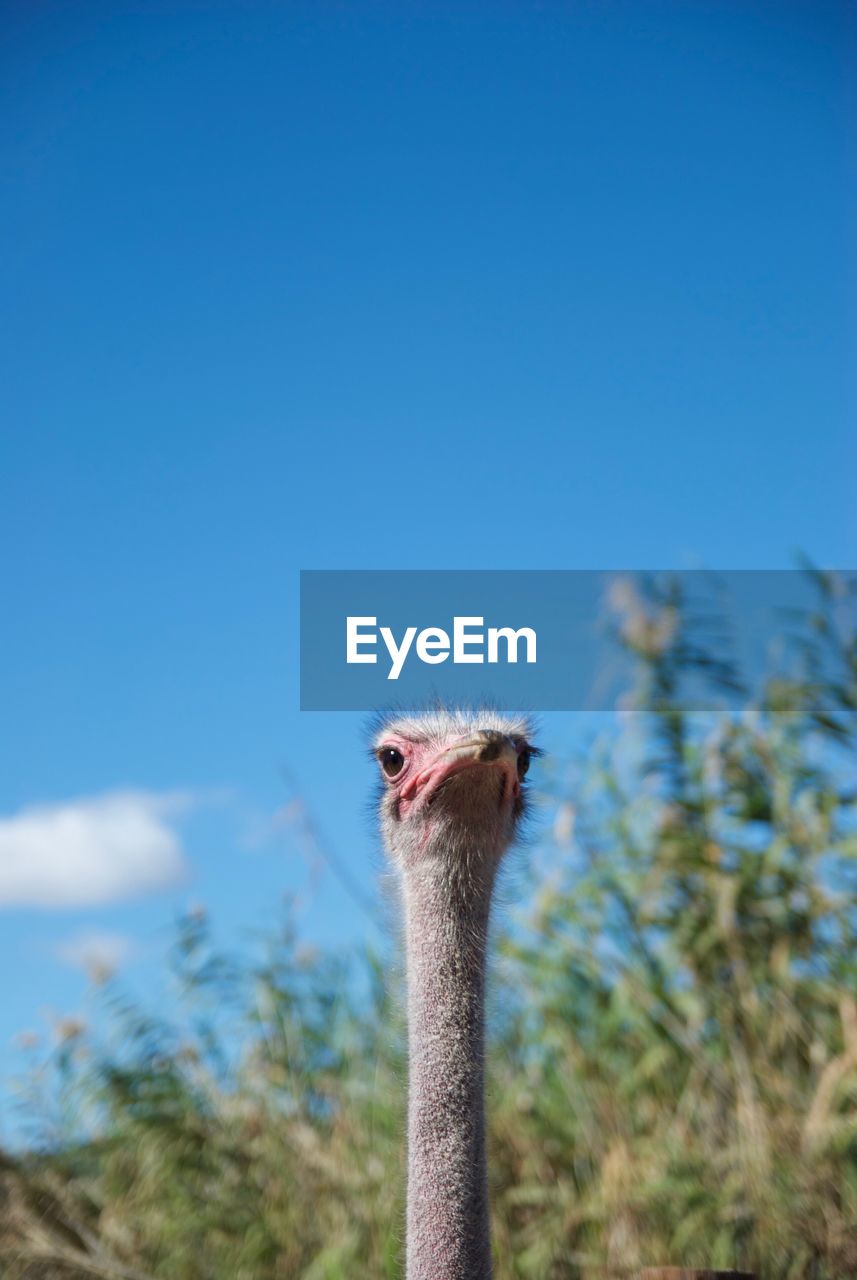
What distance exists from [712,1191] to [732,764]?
1.30 metres

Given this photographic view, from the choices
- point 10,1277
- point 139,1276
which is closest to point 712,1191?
point 139,1276

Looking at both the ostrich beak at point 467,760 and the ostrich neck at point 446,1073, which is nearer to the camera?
the ostrich neck at point 446,1073

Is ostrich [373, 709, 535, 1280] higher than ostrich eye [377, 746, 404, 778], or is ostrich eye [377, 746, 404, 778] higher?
ostrich eye [377, 746, 404, 778]

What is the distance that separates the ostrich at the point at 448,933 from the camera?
8.13ft

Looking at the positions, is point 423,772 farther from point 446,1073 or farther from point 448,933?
point 446,1073

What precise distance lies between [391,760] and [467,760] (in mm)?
239

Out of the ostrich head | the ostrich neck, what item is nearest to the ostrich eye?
the ostrich head

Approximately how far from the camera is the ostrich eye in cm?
282

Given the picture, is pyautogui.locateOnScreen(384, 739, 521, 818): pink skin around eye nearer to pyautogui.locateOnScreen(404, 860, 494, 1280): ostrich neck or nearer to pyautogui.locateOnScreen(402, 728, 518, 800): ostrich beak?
pyautogui.locateOnScreen(402, 728, 518, 800): ostrich beak

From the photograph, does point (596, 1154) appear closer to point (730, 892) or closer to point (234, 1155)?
point (730, 892)

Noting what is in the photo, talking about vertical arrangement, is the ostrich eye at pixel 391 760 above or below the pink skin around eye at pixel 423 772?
above

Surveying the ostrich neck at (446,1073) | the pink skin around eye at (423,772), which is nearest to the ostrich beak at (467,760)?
the pink skin around eye at (423,772)

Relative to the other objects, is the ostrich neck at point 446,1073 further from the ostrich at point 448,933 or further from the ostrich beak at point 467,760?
the ostrich beak at point 467,760

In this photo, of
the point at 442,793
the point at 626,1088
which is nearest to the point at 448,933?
the point at 442,793
